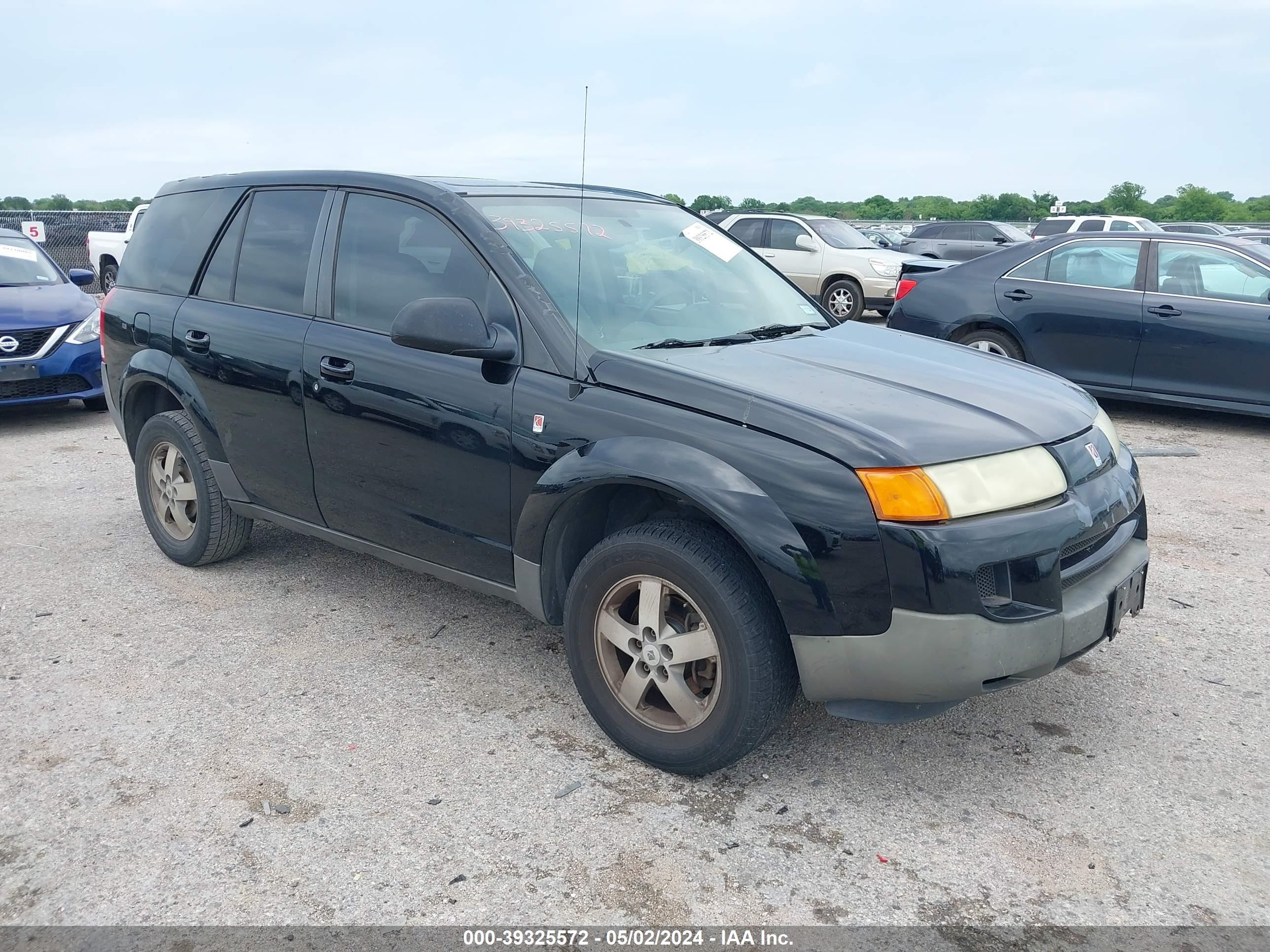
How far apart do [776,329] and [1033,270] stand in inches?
217

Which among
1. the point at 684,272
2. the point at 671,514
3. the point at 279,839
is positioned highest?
the point at 684,272

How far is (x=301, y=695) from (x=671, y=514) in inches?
59.0

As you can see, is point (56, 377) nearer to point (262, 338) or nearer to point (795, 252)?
point (262, 338)

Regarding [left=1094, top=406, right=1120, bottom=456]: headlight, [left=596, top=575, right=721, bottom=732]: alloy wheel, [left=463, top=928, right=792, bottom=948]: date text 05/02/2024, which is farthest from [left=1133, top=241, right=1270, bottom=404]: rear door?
[left=463, top=928, right=792, bottom=948]: date text 05/02/2024

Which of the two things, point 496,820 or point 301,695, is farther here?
point 301,695

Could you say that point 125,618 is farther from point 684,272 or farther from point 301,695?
point 684,272

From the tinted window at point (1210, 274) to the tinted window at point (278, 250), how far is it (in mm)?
6540

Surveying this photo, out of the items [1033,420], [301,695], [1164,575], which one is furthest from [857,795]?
[1164,575]

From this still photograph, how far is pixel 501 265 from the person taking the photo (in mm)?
3557

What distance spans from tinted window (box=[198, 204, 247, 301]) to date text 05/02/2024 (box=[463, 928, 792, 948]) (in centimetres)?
304

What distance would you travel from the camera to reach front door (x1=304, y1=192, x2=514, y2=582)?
11.6ft


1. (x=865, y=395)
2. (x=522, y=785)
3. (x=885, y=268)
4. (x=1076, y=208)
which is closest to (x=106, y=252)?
(x=885, y=268)

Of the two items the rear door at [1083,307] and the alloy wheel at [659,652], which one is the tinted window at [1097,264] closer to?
the rear door at [1083,307]

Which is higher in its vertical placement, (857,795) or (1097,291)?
(1097,291)
